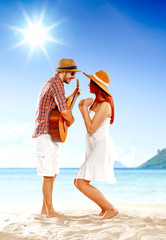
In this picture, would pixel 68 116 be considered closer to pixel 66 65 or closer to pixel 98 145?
pixel 98 145


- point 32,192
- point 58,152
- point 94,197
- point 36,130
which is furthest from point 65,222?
point 32,192

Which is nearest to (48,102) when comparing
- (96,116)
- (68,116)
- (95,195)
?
(68,116)

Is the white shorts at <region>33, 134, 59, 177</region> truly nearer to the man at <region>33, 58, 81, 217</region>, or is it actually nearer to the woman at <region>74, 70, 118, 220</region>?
the man at <region>33, 58, 81, 217</region>

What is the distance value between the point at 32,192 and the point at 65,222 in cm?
898

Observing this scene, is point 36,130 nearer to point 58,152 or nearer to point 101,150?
point 58,152

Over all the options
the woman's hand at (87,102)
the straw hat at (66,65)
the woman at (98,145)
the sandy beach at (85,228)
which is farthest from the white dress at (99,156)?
the straw hat at (66,65)

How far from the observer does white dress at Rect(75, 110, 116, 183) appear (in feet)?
11.5

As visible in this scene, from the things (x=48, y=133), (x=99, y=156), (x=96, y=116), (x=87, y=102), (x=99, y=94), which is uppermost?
(x=99, y=94)

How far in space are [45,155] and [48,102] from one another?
636 mm

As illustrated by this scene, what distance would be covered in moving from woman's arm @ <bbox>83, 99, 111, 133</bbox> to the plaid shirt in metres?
0.24

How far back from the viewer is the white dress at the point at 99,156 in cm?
351

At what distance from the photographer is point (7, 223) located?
3287 millimetres

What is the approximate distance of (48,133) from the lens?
3.70 metres

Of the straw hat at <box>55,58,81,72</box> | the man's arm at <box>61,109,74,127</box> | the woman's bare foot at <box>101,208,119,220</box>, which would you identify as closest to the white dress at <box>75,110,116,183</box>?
the man's arm at <box>61,109,74,127</box>
